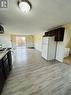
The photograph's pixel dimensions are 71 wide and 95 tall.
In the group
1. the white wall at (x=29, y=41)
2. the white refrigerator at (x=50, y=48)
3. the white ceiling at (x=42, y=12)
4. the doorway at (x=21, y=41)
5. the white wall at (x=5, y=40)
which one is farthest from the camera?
the white wall at (x=29, y=41)

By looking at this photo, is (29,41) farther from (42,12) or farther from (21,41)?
(42,12)

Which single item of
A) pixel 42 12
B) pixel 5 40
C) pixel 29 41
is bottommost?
pixel 29 41

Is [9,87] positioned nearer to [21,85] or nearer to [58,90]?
[21,85]

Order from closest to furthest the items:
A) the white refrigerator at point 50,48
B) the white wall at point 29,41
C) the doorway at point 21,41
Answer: the white refrigerator at point 50,48
the doorway at point 21,41
the white wall at point 29,41

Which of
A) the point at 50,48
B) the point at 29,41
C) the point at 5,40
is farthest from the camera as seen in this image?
the point at 29,41

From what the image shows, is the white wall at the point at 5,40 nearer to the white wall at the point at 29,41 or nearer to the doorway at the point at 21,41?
the doorway at the point at 21,41

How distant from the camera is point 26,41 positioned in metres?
9.80

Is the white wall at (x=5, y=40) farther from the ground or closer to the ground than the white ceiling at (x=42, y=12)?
closer to the ground

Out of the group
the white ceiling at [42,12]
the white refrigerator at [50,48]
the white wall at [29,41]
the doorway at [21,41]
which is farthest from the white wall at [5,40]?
the white ceiling at [42,12]

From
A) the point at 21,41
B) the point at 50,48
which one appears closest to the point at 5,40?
the point at 21,41

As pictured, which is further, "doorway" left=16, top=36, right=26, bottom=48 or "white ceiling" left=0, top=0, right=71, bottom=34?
"doorway" left=16, top=36, right=26, bottom=48

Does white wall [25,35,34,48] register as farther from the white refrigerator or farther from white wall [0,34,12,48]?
the white refrigerator

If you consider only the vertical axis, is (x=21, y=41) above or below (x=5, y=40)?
below

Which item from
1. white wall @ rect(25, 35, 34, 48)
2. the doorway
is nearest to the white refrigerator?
white wall @ rect(25, 35, 34, 48)
